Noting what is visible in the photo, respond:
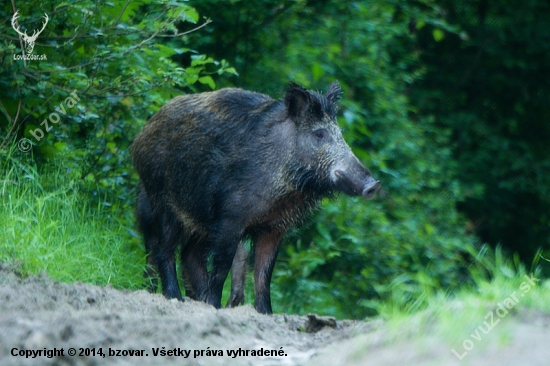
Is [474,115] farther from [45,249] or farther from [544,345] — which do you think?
[544,345]

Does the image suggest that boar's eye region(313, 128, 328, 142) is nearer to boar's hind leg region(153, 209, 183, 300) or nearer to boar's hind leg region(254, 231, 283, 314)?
boar's hind leg region(254, 231, 283, 314)

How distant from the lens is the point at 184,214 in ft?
23.6

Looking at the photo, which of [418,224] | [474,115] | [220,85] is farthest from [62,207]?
[474,115]

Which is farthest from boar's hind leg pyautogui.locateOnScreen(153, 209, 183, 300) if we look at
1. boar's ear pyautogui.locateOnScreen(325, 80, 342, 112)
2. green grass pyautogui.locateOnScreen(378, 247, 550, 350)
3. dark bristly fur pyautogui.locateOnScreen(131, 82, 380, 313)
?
green grass pyautogui.locateOnScreen(378, 247, 550, 350)

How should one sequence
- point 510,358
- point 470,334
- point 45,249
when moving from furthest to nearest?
point 45,249 → point 470,334 → point 510,358

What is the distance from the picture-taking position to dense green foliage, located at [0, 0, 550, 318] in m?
7.13

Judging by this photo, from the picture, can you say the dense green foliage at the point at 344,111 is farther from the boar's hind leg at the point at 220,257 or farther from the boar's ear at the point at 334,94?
the boar's ear at the point at 334,94

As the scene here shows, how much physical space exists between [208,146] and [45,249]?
1.69 metres

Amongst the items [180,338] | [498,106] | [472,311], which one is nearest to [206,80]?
[180,338]

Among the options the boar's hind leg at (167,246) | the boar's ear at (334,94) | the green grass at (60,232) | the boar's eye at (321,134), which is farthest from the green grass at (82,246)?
the boar's ear at (334,94)

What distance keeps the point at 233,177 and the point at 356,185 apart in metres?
0.99

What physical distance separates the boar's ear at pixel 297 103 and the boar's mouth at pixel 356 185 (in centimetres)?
61

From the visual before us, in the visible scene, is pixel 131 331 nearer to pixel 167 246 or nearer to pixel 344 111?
pixel 167 246

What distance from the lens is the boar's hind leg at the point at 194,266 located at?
7.39 meters
